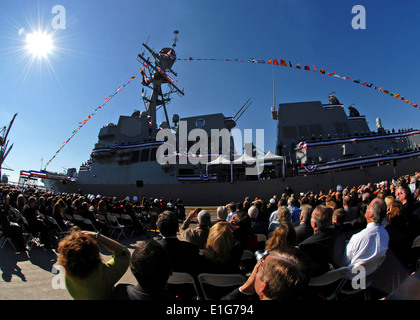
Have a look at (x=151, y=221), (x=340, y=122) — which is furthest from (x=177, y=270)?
(x=340, y=122)

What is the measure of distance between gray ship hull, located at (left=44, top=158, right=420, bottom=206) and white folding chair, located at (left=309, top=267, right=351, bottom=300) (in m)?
14.3

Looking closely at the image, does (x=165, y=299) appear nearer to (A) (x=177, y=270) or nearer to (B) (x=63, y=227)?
(A) (x=177, y=270)

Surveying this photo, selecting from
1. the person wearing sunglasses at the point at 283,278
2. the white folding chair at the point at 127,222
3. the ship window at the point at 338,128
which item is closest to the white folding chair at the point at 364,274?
the person wearing sunglasses at the point at 283,278

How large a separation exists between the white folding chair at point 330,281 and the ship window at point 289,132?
58.0ft

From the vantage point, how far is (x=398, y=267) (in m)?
2.73

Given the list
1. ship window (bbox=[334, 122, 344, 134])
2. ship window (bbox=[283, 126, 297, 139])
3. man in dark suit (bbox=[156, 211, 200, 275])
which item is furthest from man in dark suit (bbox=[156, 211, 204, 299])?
ship window (bbox=[334, 122, 344, 134])

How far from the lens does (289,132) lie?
1883 centimetres

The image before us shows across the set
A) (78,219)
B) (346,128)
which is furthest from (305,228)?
(346,128)

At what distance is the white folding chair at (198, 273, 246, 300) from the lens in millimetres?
1982

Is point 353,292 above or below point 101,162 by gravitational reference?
below

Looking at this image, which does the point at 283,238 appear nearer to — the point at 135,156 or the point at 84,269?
the point at 84,269

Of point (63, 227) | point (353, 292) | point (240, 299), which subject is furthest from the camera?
point (63, 227)

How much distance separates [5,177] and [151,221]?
131 ft

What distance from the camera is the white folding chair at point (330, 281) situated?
1963mm
